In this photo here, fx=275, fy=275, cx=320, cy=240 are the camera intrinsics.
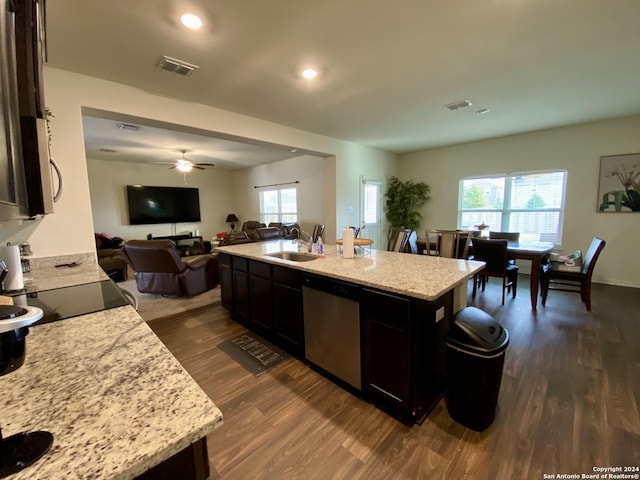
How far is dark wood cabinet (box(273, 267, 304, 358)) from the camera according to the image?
2.33 m

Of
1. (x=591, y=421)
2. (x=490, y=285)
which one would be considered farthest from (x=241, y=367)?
(x=490, y=285)

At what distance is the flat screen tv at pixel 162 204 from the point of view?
7.24m

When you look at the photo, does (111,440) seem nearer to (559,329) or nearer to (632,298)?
(559,329)

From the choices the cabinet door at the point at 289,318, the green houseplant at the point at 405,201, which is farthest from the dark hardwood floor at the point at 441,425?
the green houseplant at the point at 405,201

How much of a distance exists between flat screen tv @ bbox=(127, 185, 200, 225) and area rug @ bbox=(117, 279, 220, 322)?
3.66 metres

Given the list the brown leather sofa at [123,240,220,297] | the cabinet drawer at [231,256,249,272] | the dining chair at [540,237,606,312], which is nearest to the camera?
the cabinet drawer at [231,256,249,272]

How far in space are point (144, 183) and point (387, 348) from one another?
26.6ft

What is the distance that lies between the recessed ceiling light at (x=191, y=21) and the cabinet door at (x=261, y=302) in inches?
81.4

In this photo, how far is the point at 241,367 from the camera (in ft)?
7.72

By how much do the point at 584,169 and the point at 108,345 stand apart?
6.44m

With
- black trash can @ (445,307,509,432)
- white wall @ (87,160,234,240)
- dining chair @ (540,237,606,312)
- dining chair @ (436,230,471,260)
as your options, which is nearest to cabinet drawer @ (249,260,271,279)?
black trash can @ (445,307,509,432)

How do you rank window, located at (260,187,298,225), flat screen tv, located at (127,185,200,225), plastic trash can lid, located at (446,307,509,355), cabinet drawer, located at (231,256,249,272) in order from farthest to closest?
1. window, located at (260,187,298,225)
2. flat screen tv, located at (127,185,200,225)
3. cabinet drawer, located at (231,256,249,272)
4. plastic trash can lid, located at (446,307,509,355)

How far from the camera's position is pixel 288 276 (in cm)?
238

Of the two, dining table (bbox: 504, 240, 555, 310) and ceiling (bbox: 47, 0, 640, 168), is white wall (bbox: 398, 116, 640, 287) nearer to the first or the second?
ceiling (bbox: 47, 0, 640, 168)
